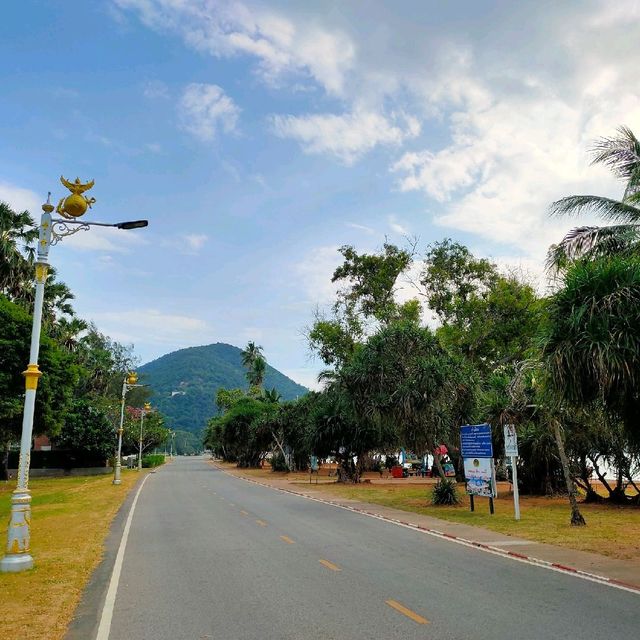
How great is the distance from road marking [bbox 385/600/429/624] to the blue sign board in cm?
Result: 1367

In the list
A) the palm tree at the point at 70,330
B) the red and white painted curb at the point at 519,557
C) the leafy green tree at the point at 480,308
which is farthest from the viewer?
the palm tree at the point at 70,330

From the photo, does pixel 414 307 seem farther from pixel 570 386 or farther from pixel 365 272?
pixel 570 386

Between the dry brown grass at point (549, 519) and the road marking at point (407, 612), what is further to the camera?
the dry brown grass at point (549, 519)

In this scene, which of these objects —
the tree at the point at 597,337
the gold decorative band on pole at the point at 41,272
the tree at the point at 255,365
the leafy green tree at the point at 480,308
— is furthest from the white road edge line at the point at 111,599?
the tree at the point at 255,365

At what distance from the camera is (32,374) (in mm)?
11742

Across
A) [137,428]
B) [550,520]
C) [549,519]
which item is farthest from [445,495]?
[137,428]

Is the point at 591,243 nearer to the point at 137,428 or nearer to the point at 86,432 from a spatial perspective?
the point at 86,432

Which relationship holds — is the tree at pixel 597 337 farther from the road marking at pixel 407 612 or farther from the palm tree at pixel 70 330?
the palm tree at pixel 70 330

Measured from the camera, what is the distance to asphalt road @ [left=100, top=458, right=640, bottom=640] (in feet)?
22.8

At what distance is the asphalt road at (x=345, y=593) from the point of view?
6953mm

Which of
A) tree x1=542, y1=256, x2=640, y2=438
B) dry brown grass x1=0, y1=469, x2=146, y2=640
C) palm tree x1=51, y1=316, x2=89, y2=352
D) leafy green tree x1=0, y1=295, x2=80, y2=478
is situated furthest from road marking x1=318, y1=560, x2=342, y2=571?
palm tree x1=51, y1=316, x2=89, y2=352

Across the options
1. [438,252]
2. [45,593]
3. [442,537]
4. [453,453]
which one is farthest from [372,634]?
[438,252]

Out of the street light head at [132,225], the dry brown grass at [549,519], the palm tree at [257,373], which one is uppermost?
the palm tree at [257,373]

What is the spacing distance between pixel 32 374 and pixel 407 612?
27.7ft
